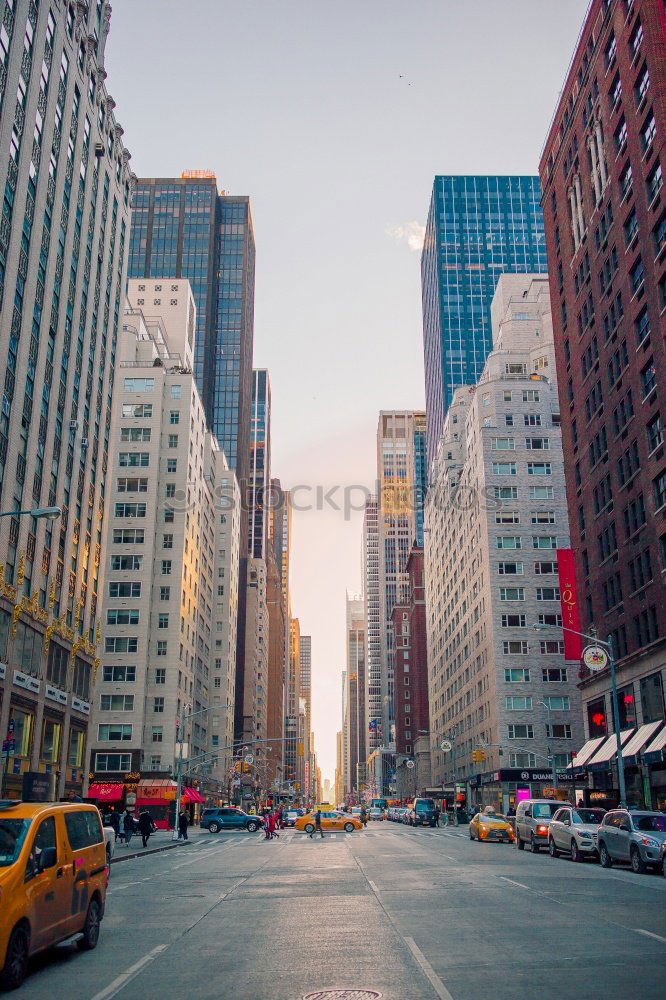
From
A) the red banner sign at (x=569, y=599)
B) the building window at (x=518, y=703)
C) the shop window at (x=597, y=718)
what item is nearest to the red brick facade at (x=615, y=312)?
the red banner sign at (x=569, y=599)

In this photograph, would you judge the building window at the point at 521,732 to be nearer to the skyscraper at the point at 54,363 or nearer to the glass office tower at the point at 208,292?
the skyscraper at the point at 54,363

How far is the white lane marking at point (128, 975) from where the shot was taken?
10258 millimetres

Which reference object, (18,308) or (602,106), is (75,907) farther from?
(602,106)

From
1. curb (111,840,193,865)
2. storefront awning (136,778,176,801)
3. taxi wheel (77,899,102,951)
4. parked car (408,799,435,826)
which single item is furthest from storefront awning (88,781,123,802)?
taxi wheel (77,899,102,951)

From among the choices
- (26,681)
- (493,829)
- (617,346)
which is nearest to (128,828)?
(26,681)

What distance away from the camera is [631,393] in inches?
2183

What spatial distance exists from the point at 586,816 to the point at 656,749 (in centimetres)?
1474

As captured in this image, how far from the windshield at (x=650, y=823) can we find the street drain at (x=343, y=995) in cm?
1885

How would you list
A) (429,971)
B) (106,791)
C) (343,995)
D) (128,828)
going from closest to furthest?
(343,995), (429,971), (128,828), (106,791)

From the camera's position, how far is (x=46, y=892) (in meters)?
11.5

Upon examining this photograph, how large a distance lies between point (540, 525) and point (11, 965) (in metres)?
96.4

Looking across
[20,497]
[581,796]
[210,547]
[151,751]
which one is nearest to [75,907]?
[20,497]

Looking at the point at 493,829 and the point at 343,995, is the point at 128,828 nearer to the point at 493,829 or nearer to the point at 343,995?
the point at 493,829

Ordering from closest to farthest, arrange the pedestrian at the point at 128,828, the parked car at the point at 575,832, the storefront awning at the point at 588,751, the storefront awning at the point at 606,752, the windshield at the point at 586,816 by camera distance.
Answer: the parked car at the point at 575,832
the windshield at the point at 586,816
the pedestrian at the point at 128,828
the storefront awning at the point at 606,752
the storefront awning at the point at 588,751
